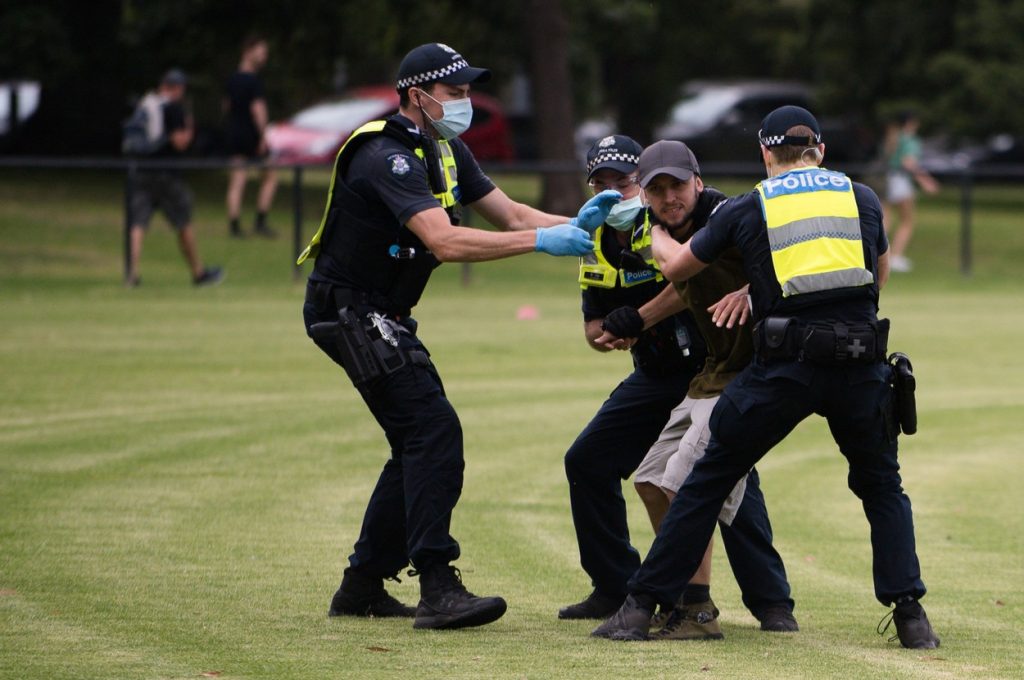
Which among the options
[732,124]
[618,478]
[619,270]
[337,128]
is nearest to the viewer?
[619,270]

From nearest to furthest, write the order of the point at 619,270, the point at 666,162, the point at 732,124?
the point at 666,162 → the point at 619,270 → the point at 732,124

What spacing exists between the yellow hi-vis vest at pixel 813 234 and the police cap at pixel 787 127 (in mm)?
150

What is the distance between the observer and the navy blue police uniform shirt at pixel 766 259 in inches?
231

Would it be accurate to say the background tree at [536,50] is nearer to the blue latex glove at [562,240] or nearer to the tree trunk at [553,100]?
the tree trunk at [553,100]

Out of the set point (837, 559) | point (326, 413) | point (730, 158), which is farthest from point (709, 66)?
point (837, 559)

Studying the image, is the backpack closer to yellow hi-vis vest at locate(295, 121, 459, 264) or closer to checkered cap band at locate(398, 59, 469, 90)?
yellow hi-vis vest at locate(295, 121, 459, 264)

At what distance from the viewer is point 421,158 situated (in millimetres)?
6406

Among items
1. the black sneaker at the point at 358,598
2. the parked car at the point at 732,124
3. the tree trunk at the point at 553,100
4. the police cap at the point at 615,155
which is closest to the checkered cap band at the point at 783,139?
the police cap at the point at 615,155

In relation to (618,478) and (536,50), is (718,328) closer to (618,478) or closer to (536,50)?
(618,478)

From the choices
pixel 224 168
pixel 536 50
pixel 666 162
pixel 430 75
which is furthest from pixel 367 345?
pixel 536 50

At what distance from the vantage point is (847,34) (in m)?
35.8

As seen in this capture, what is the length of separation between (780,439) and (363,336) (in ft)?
5.22

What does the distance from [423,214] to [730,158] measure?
103 feet

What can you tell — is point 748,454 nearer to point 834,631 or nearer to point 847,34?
point 834,631
